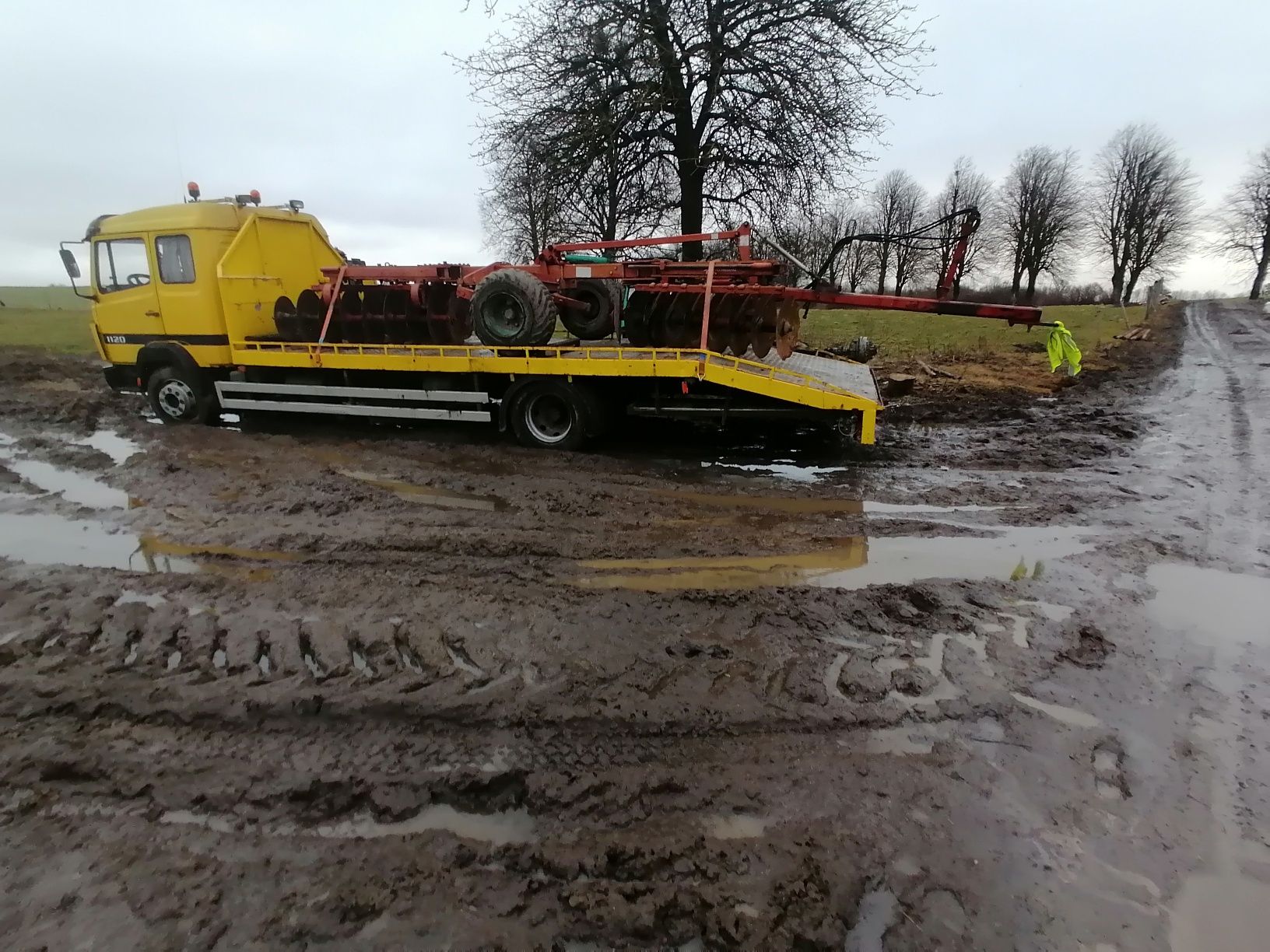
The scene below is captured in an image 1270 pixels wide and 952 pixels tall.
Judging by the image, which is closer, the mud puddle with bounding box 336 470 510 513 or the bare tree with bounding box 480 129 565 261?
the mud puddle with bounding box 336 470 510 513

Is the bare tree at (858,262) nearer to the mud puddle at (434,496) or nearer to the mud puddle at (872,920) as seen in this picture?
the mud puddle at (434,496)

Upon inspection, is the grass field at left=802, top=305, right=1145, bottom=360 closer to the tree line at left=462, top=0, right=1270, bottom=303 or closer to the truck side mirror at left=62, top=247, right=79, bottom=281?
the tree line at left=462, top=0, right=1270, bottom=303

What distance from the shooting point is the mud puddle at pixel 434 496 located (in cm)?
589

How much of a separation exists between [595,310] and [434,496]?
11.3ft

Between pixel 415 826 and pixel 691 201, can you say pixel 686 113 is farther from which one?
pixel 415 826

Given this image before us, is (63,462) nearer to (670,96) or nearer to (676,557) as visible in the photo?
(676,557)

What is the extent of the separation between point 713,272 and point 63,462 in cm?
725

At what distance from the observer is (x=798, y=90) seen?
38.7ft

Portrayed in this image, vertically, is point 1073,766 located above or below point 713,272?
below

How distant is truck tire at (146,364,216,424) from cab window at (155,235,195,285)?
1194mm

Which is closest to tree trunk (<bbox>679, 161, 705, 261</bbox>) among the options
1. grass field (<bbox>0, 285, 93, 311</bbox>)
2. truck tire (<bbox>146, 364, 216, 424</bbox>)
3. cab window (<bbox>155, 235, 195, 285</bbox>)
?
cab window (<bbox>155, 235, 195, 285</bbox>)

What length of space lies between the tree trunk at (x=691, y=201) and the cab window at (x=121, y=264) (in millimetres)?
8210

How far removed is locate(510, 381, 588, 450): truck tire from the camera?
7.61 m

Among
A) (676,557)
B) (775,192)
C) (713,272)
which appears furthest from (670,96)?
(676,557)
